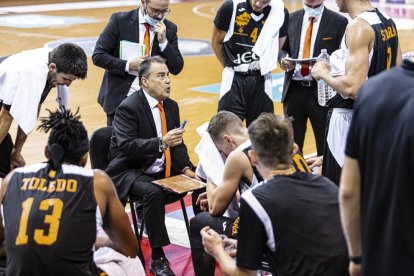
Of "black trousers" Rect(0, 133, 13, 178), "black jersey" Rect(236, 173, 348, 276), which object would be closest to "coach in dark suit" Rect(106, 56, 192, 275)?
"black trousers" Rect(0, 133, 13, 178)

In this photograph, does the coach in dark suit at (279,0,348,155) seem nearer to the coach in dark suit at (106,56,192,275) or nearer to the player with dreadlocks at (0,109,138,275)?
the coach in dark suit at (106,56,192,275)

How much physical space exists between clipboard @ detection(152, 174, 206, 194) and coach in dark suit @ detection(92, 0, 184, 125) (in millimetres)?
1323

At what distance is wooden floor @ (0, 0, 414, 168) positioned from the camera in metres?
8.55

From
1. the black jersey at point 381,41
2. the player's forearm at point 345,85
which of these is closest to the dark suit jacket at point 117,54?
the player's forearm at point 345,85

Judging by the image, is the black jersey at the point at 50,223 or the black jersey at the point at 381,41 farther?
the black jersey at the point at 381,41

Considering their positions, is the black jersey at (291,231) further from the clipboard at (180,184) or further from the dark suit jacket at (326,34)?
the dark suit jacket at (326,34)

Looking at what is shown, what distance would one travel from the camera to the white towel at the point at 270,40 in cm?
641

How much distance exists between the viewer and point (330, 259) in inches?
126

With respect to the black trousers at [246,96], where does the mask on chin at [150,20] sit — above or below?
above

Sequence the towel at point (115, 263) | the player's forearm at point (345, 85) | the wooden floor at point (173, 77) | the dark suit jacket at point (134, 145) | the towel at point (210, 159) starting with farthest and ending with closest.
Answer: the wooden floor at point (173, 77) → the dark suit jacket at point (134, 145) → the player's forearm at point (345, 85) → the towel at point (210, 159) → the towel at point (115, 263)

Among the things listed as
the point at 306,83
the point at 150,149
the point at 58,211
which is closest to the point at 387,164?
the point at 58,211

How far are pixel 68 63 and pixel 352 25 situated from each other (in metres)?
1.87

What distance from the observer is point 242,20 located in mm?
Answer: 6410

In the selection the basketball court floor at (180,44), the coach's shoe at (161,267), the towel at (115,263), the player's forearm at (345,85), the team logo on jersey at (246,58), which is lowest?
the basketball court floor at (180,44)
